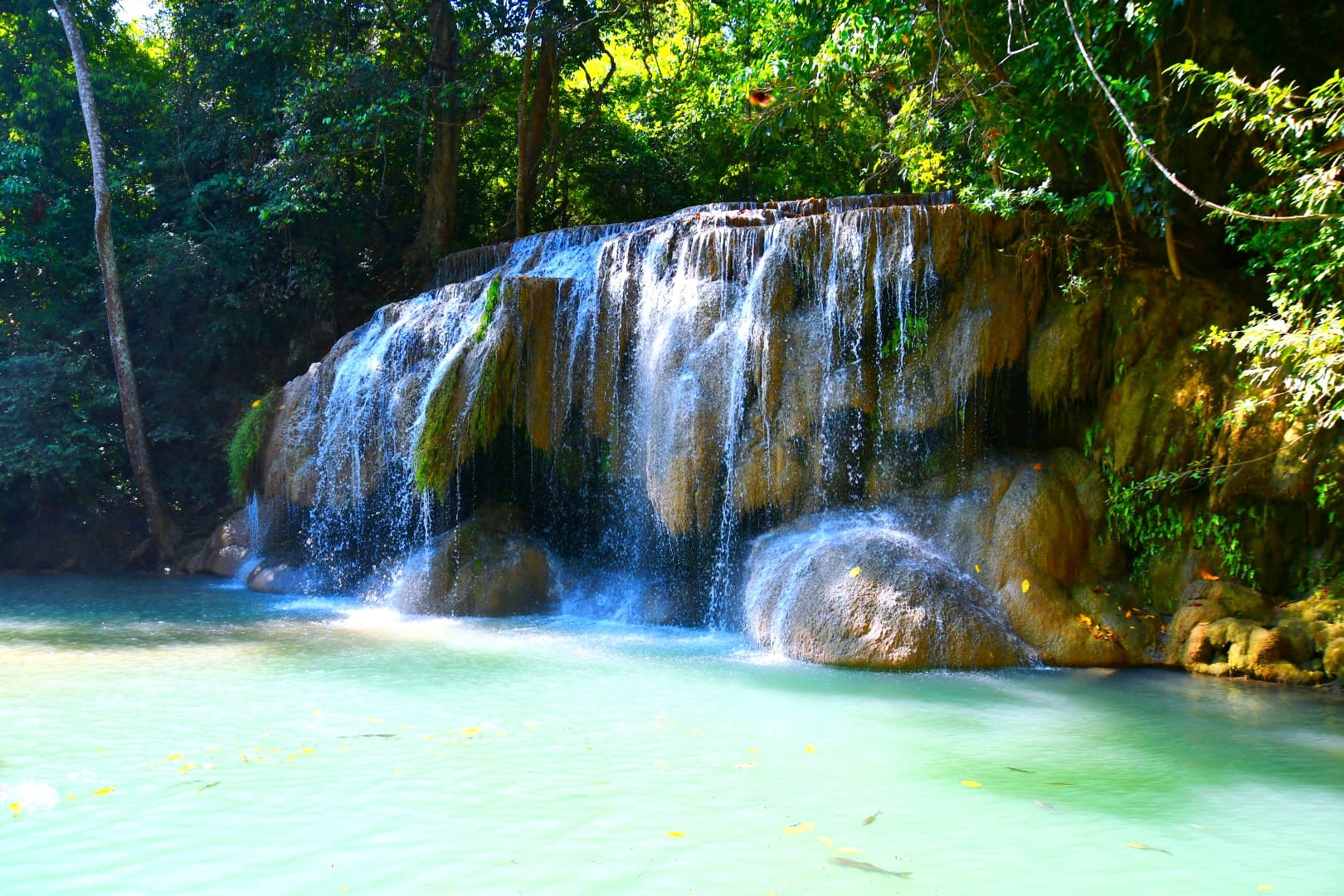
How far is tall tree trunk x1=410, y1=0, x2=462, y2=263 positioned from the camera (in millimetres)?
17844

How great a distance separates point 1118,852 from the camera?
163 inches

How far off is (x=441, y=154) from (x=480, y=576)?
32.1 ft

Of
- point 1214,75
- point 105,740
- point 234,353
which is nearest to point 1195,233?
point 1214,75

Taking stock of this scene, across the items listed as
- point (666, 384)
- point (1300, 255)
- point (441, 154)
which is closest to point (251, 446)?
point (441, 154)

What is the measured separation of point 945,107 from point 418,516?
811 cm

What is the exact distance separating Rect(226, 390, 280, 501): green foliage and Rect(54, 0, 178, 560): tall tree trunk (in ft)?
7.02

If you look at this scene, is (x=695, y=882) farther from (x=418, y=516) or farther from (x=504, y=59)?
(x=504, y=59)

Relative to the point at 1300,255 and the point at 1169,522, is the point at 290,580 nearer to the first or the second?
the point at 1169,522

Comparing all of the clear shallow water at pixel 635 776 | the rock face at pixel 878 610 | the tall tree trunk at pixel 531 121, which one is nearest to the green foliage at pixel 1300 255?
the clear shallow water at pixel 635 776

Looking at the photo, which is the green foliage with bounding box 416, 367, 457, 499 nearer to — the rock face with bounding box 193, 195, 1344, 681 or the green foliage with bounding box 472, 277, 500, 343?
the rock face with bounding box 193, 195, 1344, 681

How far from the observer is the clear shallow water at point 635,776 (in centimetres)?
388

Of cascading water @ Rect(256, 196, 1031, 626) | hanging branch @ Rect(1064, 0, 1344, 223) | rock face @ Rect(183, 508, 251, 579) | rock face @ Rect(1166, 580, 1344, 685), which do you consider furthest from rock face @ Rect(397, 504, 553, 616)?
hanging branch @ Rect(1064, 0, 1344, 223)

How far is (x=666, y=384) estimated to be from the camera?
10.8 m

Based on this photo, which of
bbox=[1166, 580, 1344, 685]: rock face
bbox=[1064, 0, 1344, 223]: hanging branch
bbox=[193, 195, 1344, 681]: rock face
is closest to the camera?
bbox=[1064, 0, 1344, 223]: hanging branch
